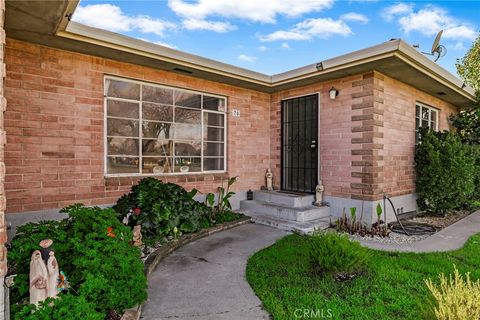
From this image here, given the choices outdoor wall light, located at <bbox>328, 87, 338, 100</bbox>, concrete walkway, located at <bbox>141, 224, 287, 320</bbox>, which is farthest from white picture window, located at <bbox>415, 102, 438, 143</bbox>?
concrete walkway, located at <bbox>141, 224, 287, 320</bbox>

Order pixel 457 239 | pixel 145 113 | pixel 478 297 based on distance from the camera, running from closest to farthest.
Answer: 1. pixel 478 297
2. pixel 457 239
3. pixel 145 113

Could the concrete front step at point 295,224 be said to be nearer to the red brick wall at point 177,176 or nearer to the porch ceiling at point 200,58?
the red brick wall at point 177,176

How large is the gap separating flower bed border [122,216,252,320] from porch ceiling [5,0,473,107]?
313 centimetres

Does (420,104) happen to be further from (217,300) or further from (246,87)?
(217,300)

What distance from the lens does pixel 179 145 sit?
19.9 ft

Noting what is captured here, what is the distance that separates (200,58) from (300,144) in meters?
3.19

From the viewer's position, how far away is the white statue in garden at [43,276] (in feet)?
6.35

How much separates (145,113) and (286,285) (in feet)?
13.8

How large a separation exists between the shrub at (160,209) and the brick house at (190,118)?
2.02 ft

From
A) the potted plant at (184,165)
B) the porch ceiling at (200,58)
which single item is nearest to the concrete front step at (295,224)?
the potted plant at (184,165)

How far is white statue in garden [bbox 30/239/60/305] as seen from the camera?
1.93 meters

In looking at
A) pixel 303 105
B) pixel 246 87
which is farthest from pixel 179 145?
pixel 303 105

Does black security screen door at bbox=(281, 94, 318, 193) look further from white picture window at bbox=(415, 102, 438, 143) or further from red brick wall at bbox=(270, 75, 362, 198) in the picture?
white picture window at bbox=(415, 102, 438, 143)

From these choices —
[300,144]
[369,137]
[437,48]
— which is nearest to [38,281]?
[369,137]
